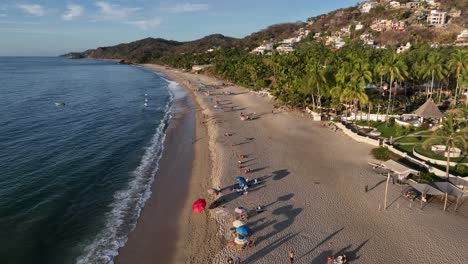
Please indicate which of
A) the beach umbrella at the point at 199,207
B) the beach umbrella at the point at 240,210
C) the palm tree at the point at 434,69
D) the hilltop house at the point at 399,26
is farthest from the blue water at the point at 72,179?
the hilltop house at the point at 399,26

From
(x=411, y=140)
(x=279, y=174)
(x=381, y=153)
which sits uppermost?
(x=411, y=140)

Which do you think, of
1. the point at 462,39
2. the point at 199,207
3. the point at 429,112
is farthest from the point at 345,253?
the point at 462,39

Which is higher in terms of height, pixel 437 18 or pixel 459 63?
pixel 437 18

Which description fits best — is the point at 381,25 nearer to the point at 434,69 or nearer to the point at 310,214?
the point at 434,69

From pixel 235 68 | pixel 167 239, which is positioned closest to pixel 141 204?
pixel 167 239

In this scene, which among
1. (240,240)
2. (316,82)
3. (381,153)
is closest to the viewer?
(240,240)
